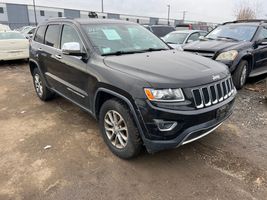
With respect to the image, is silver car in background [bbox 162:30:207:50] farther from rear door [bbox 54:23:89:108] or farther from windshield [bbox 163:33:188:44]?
rear door [bbox 54:23:89:108]

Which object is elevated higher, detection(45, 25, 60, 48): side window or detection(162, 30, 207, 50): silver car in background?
detection(45, 25, 60, 48): side window

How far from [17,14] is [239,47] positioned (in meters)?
49.6

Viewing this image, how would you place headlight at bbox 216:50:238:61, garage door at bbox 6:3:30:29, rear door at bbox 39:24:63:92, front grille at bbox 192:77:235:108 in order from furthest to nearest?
1. garage door at bbox 6:3:30:29
2. headlight at bbox 216:50:238:61
3. rear door at bbox 39:24:63:92
4. front grille at bbox 192:77:235:108

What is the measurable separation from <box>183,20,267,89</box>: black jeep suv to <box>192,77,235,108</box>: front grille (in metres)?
2.68

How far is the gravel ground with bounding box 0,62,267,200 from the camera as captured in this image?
252cm

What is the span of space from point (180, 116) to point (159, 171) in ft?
2.77

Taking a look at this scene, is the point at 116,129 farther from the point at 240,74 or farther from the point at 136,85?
the point at 240,74

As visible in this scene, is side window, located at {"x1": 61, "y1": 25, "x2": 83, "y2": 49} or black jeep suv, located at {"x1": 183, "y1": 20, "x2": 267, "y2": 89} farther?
black jeep suv, located at {"x1": 183, "y1": 20, "x2": 267, "y2": 89}

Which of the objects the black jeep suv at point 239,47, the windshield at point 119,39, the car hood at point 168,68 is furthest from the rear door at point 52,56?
the black jeep suv at point 239,47

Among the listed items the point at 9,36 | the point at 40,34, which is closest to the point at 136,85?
the point at 40,34

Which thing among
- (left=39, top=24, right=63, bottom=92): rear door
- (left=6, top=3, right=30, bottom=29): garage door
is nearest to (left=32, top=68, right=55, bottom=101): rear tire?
(left=39, top=24, right=63, bottom=92): rear door

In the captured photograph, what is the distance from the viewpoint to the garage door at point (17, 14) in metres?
44.5

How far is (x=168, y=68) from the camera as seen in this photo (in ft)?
9.11

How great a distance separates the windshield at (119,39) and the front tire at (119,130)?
0.85m
